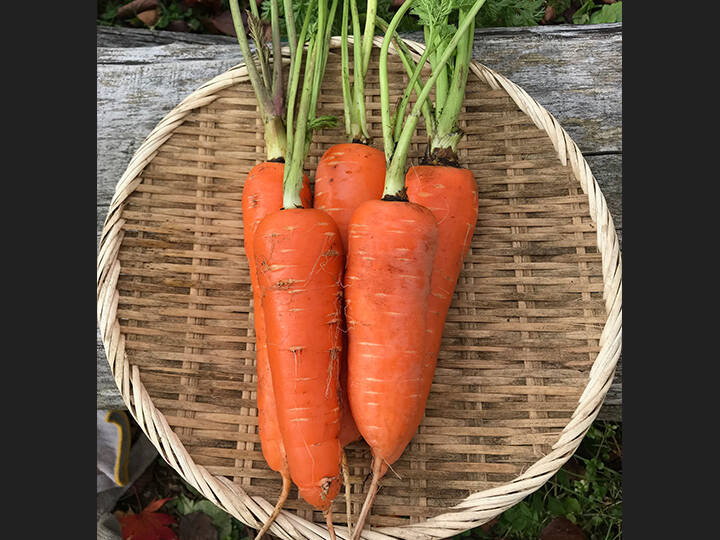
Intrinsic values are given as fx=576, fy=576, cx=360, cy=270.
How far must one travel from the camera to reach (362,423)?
1275 millimetres

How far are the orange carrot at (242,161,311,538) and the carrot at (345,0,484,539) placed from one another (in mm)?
196

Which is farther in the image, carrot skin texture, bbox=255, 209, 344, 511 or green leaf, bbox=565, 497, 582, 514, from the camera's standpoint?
green leaf, bbox=565, 497, 582, 514

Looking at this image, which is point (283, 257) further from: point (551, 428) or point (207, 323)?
point (551, 428)

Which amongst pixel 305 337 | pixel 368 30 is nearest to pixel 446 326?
pixel 305 337

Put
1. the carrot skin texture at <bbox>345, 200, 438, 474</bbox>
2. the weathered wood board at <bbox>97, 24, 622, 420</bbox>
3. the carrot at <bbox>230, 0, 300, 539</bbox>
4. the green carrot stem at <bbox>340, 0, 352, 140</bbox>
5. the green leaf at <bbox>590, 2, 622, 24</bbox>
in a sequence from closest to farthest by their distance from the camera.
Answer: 1. the carrot skin texture at <bbox>345, 200, 438, 474</bbox>
2. the carrot at <bbox>230, 0, 300, 539</bbox>
3. the green carrot stem at <bbox>340, 0, 352, 140</bbox>
4. the weathered wood board at <bbox>97, 24, 622, 420</bbox>
5. the green leaf at <bbox>590, 2, 622, 24</bbox>

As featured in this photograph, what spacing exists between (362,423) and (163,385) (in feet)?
1.74

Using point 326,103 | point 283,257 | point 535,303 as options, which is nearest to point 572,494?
point 535,303

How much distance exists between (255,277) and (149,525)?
949 mm

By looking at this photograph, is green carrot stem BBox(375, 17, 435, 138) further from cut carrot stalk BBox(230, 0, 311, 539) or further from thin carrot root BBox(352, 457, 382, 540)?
thin carrot root BBox(352, 457, 382, 540)

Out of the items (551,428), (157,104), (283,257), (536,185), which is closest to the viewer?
(283,257)

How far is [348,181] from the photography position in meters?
1.38

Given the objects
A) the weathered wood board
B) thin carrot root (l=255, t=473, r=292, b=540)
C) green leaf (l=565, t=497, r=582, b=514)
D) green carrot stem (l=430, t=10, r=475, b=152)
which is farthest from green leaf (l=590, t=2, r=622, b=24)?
thin carrot root (l=255, t=473, r=292, b=540)

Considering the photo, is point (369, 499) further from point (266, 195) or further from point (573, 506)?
point (573, 506)

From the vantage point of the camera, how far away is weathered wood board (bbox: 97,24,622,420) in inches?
66.7
